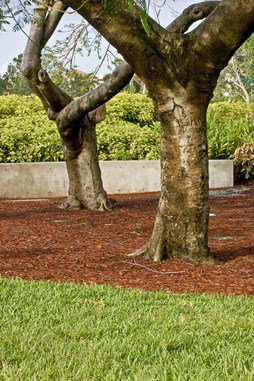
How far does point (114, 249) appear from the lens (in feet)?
29.2

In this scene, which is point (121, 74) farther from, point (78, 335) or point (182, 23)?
point (78, 335)

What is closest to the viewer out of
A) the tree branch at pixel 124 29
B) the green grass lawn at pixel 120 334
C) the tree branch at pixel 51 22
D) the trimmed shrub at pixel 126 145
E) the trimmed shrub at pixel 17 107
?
the green grass lawn at pixel 120 334

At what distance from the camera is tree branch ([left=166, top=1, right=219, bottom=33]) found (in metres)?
10.1

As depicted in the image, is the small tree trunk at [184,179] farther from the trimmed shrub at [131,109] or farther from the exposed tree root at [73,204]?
the trimmed shrub at [131,109]

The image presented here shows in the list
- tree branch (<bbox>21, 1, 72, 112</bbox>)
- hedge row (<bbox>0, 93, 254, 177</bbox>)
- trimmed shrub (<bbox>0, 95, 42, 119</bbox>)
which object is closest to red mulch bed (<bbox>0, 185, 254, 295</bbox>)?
tree branch (<bbox>21, 1, 72, 112</bbox>)

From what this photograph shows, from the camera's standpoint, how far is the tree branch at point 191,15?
1008cm

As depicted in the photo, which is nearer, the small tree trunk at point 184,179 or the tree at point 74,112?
the small tree trunk at point 184,179

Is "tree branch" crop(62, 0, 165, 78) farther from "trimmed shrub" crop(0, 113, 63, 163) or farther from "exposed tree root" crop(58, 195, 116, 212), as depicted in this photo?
"trimmed shrub" crop(0, 113, 63, 163)

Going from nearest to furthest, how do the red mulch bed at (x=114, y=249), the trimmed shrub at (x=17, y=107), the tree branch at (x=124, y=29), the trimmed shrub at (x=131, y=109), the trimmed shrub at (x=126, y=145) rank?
the red mulch bed at (x=114, y=249) → the tree branch at (x=124, y=29) → the trimmed shrub at (x=126, y=145) → the trimmed shrub at (x=131, y=109) → the trimmed shrub at (x=17, y=107)

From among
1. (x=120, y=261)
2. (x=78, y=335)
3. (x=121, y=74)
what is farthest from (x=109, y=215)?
(x=78, y=335)

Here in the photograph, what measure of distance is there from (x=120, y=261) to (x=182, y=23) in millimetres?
3601

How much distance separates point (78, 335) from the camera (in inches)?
192

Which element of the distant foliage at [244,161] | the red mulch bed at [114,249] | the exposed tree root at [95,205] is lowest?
the red mulch bed at [114,249]

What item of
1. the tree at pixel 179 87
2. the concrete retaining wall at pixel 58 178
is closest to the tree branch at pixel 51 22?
the concrete retaining wall at pixel 58 178
